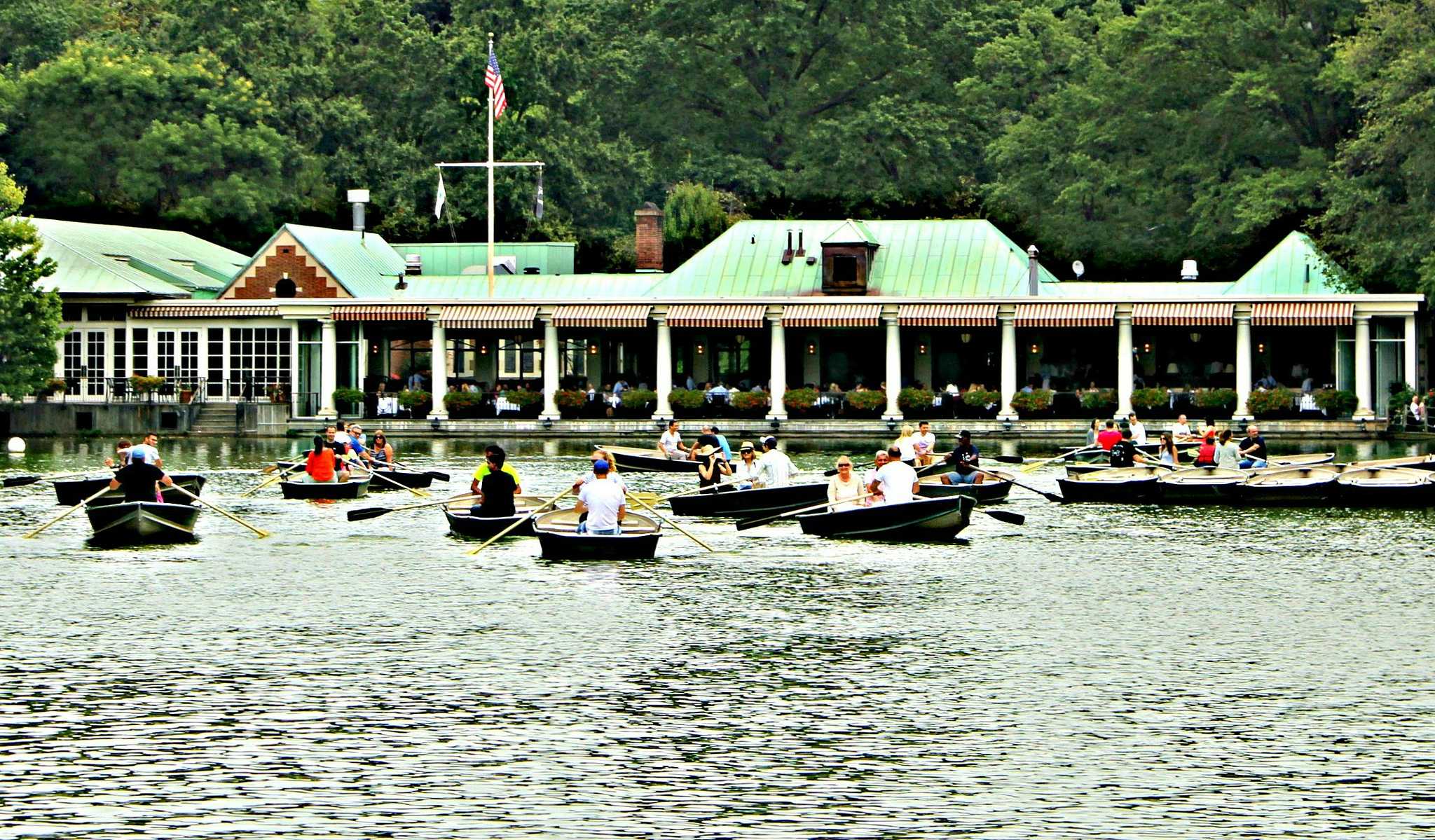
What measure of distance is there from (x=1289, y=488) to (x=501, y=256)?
4522 cm

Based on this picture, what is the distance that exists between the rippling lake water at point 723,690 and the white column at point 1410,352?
3171 cm

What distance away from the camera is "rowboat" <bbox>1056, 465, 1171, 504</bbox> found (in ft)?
152

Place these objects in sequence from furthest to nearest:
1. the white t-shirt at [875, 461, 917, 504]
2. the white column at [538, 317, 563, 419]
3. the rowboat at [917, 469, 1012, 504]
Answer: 1. the white column at [538, 317, 563, 419]
2. the rowboat at [917, 469, 1012, 504]
3. the white t-shirt at [875, 461, 917, 504]

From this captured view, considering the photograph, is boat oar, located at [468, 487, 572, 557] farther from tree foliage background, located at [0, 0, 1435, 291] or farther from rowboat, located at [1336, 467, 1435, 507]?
tree foliage background, located at [0, 0, 1435, 291]

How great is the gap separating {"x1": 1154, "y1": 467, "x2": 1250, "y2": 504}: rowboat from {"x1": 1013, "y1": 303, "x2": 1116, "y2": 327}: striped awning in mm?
24284

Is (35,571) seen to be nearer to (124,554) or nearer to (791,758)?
(124,554)

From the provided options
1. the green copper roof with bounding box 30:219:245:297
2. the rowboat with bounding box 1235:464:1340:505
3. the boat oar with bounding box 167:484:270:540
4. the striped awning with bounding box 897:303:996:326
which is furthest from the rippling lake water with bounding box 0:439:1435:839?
the green copper roof with bounding box 30:219:245:297

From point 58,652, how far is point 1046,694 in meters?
11.0

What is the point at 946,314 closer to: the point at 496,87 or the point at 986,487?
the point at 496,87

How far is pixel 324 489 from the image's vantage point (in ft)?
156

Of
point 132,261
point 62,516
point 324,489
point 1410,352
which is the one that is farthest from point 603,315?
point 62,516

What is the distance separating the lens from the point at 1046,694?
2369 centimetres

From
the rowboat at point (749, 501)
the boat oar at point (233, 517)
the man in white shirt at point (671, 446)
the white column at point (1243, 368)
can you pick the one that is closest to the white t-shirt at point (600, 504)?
the rowboat at point (749, 501)

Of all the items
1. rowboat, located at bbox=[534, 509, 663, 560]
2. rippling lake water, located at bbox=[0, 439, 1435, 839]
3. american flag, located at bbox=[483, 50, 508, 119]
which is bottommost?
rippling lake water, located at bbox=[0, 439, 1435, 839]
